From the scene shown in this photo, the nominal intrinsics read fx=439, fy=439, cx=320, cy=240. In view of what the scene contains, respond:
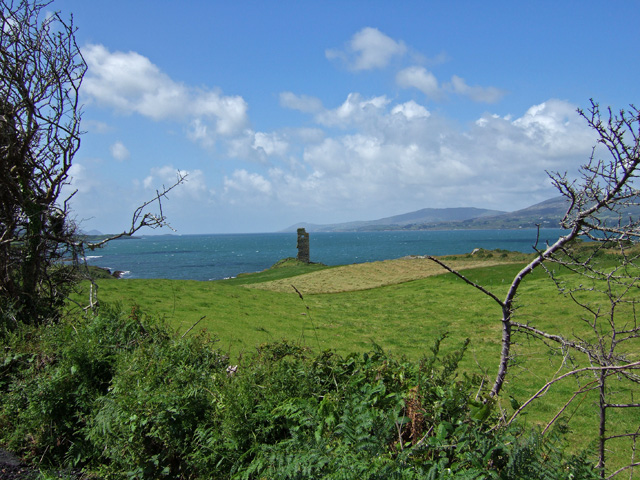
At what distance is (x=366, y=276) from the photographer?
27281 mm

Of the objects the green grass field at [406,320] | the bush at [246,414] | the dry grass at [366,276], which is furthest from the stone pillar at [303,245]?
the bush at [246,414]

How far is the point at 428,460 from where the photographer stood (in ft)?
8.45

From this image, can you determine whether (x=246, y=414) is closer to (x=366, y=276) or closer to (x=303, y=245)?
(x=366, y=276)

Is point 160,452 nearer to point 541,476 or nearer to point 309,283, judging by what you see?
point 541,476

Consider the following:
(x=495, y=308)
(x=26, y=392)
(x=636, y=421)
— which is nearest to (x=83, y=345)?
(x=26, y=392)

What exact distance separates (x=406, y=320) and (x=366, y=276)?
1329cm

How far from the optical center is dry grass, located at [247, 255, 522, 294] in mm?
24328

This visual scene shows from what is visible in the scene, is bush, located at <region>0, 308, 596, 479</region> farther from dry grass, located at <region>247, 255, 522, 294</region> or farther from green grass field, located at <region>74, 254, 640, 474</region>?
dry grass, located at <region>247, 255, 522, 294</region>

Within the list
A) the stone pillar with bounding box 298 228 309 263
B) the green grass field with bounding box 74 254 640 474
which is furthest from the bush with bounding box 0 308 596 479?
the stone pillar with bounding box 298 228 309 263

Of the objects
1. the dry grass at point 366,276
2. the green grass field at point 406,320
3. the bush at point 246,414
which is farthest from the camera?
the dry grass at point 366,276

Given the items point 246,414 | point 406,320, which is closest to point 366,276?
point 406,320

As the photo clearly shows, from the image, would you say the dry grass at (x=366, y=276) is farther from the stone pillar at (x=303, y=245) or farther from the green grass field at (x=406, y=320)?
the stone pillar at (x=303, y=245)

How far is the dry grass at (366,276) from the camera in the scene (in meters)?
24.3

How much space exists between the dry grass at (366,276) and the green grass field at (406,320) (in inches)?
103
